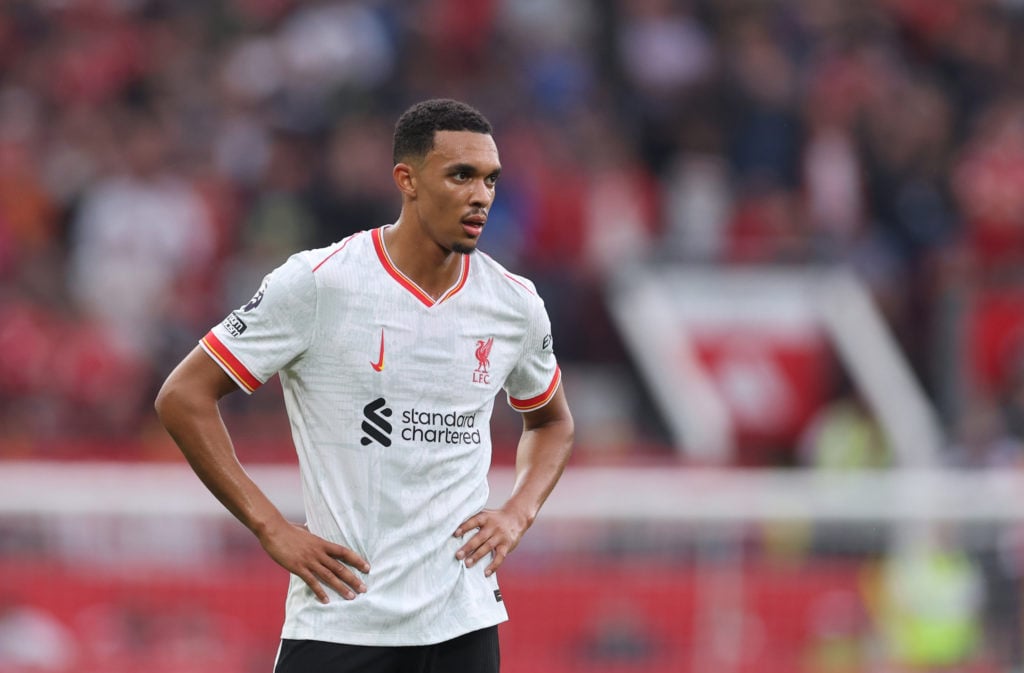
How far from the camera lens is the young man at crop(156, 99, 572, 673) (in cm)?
476

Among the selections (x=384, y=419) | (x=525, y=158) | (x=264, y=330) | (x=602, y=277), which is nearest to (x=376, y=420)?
(x=384, y=419)

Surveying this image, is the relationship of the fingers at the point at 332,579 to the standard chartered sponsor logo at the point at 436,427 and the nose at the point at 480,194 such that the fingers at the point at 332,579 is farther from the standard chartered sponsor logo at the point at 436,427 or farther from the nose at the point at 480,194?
the nose at the point at 480,194

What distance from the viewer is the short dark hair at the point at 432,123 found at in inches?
190

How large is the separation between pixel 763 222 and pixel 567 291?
1.66 m

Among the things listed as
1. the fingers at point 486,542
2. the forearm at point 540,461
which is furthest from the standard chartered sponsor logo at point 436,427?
the forearm at point 540,461

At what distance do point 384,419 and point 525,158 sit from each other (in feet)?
28.1

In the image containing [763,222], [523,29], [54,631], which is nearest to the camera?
[54,631]

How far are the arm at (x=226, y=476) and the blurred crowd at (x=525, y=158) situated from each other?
6.81 metres

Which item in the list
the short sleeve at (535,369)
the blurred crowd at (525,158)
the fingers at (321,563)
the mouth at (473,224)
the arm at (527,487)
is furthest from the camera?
the blurred crowd at (525,158)

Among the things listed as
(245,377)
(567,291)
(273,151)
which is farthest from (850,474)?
(245,377)

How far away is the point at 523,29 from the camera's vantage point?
14.7 metres

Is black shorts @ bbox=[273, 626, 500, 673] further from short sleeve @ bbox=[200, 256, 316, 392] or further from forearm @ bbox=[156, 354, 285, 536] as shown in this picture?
short sleeve @ bbox=[200, 256, 316, 392]

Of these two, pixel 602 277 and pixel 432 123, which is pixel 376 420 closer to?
pixel 432 123

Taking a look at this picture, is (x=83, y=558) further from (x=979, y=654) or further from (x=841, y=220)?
(x=841, y=220)
